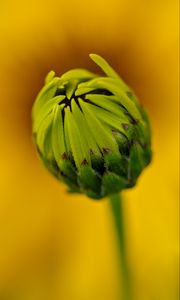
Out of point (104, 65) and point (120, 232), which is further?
point (120, 232)

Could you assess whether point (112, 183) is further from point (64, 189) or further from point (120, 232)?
point (64, 189)

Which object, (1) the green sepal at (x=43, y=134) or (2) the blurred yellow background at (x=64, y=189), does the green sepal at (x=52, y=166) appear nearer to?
(1) the green sepal at (x=43, y=134)

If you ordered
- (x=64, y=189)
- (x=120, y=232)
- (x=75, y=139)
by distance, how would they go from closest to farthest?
1. (x=75, y=139)
2. (x=120, y=232)
3. (x=64, y=189)

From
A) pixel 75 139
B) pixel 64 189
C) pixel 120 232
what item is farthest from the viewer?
pixel 64 189

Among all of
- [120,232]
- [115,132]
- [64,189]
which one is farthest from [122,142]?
[64,189]

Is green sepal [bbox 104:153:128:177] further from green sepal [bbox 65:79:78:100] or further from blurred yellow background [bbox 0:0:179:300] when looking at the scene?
blurred yellow background [bbox 0:0:179:300]

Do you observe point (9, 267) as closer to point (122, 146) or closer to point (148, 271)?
point (148, 271)

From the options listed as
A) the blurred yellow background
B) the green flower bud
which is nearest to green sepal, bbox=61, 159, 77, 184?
the green flower bud

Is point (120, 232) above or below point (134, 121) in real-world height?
below
